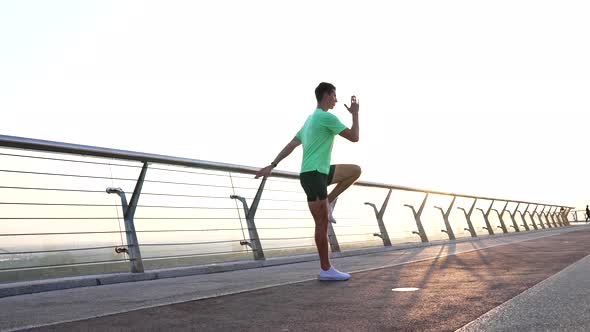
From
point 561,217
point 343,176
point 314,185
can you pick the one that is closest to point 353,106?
point 314,185

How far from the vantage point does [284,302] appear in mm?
3400

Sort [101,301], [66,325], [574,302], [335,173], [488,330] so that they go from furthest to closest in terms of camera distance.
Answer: [335,173] < [101,301] < [574,302] < [66,325] < [488,330]

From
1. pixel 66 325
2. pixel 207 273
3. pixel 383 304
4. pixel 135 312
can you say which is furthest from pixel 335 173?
pixel 66 325

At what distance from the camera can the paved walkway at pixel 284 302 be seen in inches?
106

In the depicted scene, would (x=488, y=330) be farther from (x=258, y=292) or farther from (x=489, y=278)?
(x=489, y=278)

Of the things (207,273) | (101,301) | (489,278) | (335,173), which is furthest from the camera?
(207,273)

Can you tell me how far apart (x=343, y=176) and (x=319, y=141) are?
623 mm

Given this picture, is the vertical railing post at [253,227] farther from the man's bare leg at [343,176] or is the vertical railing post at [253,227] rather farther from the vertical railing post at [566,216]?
the vertical railing post at [566,216]

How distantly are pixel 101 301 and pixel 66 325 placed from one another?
983 millimetres

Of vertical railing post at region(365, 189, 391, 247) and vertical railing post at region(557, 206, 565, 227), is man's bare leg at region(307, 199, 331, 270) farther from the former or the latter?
vertical railing post at region(557, 206, 565, 227)

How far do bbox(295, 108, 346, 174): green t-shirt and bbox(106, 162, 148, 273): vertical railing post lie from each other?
1.78m

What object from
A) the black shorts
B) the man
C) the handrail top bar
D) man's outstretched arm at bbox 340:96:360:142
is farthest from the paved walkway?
the handrail top bar

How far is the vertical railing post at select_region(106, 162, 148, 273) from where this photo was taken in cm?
547

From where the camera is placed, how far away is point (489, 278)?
440cm
